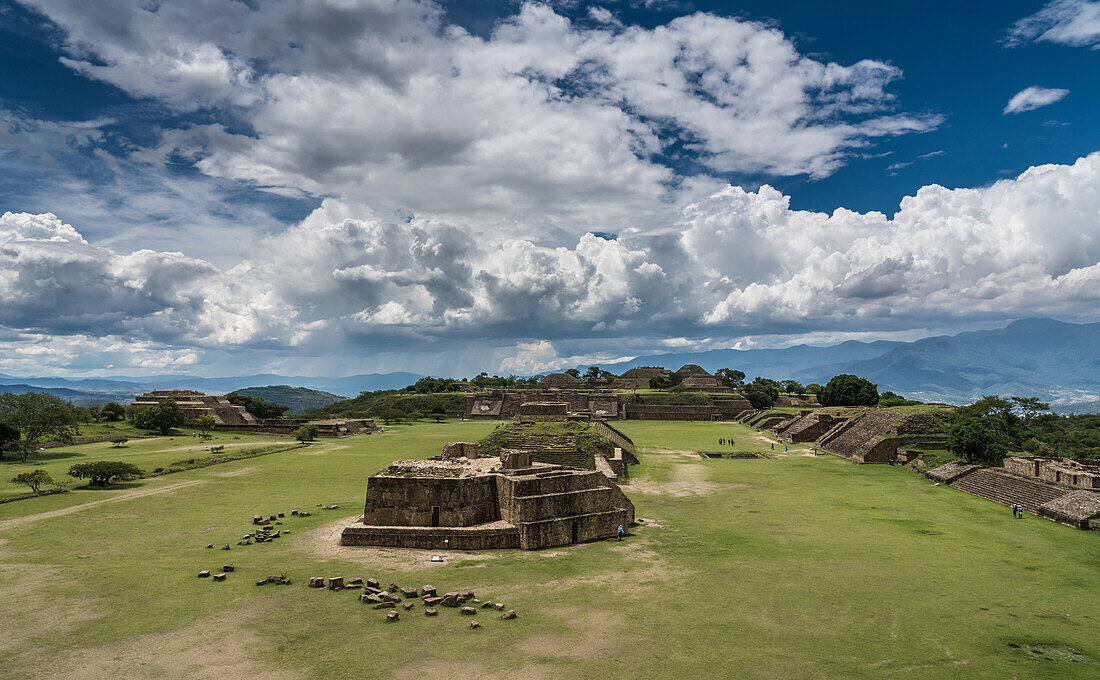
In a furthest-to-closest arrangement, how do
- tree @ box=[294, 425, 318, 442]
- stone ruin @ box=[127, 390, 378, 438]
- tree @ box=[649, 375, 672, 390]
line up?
tree @ box=[649, 375, 672, 390]
stone ruin @ box=[127, 390, 378, 438]
tree @ box=[294, 425, 318, 442]

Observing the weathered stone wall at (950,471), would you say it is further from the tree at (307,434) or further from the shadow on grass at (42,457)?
the shadow on grass at (42,457)

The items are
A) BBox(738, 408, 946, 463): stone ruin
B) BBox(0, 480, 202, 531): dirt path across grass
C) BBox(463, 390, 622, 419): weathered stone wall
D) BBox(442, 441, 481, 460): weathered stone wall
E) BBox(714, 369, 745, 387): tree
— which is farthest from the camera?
BBox(714, 369, 745, 387): tree

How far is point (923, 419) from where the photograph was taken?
147 feet

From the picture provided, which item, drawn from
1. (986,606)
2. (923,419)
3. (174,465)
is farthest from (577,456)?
(923,419)

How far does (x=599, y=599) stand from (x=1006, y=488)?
→ 1059 inches

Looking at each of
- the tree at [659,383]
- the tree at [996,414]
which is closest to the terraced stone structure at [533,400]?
the tree at [659,383]

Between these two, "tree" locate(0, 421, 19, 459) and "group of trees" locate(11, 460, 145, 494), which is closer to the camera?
"group of trees" locate(11, 460, 145, 494)

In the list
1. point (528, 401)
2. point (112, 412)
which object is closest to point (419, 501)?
point (528, 401)

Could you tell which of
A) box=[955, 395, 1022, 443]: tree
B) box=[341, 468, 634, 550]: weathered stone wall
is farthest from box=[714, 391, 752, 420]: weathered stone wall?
box=[341, 468, 634, 550]: weathered stone wall

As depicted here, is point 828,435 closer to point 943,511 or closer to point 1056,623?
point 943,511

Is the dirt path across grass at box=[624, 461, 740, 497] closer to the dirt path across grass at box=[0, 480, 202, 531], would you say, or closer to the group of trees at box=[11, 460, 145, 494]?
the dirt path across grass at box=[0, 480, 202, 531]

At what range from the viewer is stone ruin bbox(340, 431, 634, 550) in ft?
63.9

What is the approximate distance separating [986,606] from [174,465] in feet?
145

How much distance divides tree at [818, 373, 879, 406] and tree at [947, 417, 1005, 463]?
157 feet
